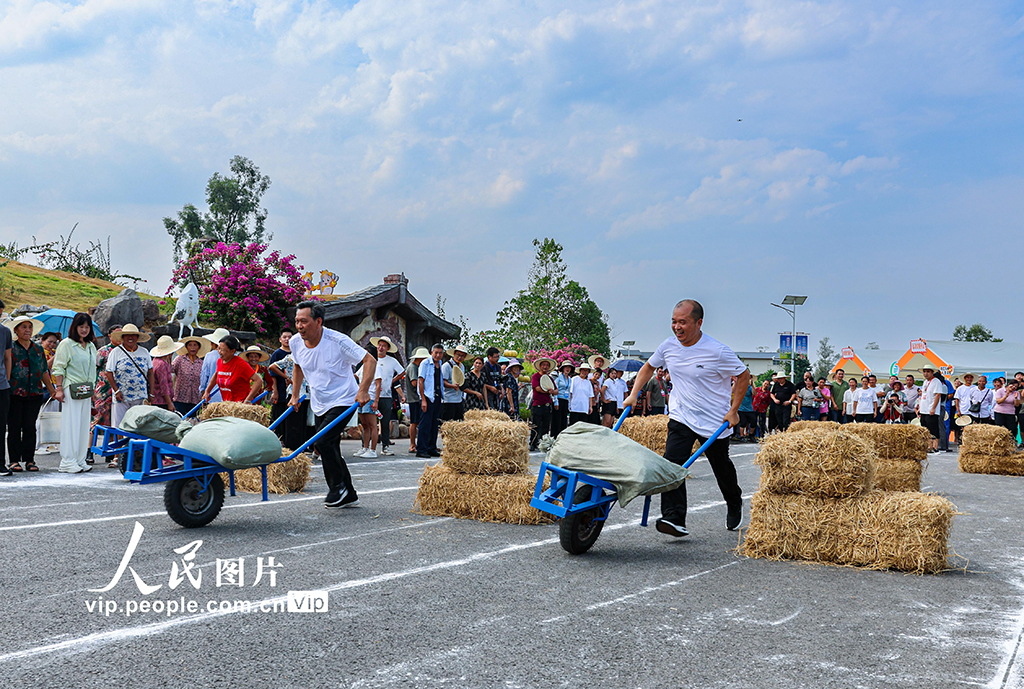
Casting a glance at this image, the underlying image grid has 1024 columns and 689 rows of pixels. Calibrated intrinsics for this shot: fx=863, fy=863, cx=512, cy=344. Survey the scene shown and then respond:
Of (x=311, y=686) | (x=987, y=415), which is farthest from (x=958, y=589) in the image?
(x=987, y=415)

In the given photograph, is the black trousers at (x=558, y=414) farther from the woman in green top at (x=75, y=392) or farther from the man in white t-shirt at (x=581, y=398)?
the woman in green top at (x=75, y=392)

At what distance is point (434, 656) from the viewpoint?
154 inches

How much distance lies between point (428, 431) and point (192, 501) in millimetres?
8259

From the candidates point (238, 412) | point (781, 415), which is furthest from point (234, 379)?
point (781, 415)

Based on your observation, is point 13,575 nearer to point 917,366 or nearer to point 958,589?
point 958,589

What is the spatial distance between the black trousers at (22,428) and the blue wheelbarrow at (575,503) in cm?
802

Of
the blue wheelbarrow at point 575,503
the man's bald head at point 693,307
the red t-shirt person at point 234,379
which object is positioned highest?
the man's bald head at point 693,307

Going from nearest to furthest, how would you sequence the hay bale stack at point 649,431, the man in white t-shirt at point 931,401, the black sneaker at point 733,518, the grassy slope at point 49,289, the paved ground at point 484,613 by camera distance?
the paved ground at point 484,613
the black sneaker at point 733,518
the hay bale stack at point 649,431
the man in white t-shirt at point 931,401
the grassy slope at point 49,289

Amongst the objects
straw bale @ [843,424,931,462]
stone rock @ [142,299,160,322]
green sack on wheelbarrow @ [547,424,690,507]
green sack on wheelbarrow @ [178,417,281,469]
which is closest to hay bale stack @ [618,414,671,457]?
straw bale @ [843,424,931,462]

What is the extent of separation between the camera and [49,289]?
2709cm

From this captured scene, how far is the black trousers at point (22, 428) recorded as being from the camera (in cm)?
1116

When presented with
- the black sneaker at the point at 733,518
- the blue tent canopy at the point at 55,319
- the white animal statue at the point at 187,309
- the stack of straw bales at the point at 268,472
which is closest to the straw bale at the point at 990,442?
the black sneaker at the point at 733,518

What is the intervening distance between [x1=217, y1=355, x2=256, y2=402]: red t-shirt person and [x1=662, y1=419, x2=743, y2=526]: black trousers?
6.90m

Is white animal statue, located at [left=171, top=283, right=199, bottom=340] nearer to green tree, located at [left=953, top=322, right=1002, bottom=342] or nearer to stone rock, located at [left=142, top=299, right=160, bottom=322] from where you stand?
stone rock, located at [left=142, top=299, right=160, bottom=322]
